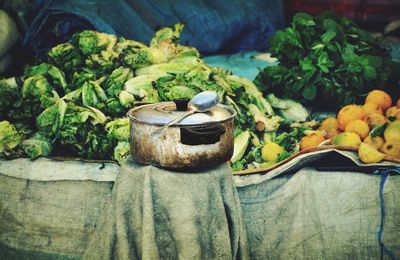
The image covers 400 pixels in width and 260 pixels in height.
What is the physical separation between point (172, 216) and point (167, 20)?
329cm

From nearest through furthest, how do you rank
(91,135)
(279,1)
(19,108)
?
(91,135)
(19,108)
(279,1)

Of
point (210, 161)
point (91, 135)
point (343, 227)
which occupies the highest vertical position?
point (210, 161)

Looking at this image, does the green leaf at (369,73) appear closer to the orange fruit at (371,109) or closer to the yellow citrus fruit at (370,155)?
the orange fruit at (371,109)

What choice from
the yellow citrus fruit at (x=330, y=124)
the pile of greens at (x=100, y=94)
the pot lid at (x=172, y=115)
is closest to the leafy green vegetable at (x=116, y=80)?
the pile of greens at (x=100, y=94)

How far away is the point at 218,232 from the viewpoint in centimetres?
258

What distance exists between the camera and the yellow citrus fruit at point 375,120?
327 centimetres

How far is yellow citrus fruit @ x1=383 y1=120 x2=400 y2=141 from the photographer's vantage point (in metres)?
2.96

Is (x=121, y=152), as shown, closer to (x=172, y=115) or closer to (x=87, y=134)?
(x=87, y=134)

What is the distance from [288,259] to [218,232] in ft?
1.86

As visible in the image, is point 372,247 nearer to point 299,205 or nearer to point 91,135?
point 299,205

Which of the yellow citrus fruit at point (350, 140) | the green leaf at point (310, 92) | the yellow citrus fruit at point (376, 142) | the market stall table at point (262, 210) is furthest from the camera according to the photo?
the green leaf at point (310, 92)

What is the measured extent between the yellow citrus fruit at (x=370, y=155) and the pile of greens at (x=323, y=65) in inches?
52.7

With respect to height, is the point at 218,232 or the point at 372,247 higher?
the point at 218,232

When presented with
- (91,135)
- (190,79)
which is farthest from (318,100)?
(91,135)
